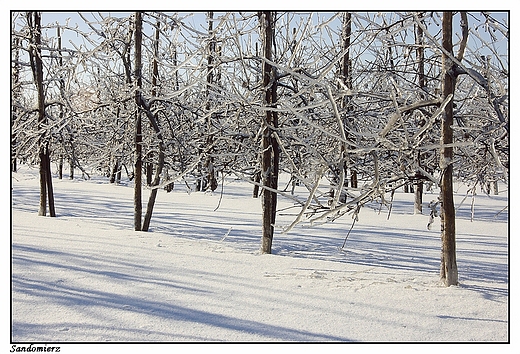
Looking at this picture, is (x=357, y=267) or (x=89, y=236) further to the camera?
(x=89, y=236)

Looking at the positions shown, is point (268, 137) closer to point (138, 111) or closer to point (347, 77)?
point (347, 77)

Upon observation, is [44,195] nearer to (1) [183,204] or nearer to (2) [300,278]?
(1) [183,204]

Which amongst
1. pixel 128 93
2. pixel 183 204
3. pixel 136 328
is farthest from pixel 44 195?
pixel 136 328

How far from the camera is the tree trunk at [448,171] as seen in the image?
17.9 ft

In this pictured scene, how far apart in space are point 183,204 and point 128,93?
6.57m

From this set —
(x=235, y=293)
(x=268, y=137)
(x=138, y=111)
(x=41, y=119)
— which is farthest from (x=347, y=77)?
(x=41, y=119)

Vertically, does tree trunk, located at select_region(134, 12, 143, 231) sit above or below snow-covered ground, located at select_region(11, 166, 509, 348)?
above

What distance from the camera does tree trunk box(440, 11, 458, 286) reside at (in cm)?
544

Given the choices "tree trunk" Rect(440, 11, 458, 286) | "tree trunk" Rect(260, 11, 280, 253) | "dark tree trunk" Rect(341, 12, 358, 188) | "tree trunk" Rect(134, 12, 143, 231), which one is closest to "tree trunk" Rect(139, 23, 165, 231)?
"tree trunk" Rect(134, 12, 143, 231)

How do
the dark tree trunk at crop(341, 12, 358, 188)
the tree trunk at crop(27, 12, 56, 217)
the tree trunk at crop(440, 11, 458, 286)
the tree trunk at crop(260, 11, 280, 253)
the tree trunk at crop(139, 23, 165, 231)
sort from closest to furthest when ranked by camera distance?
the dark tree trunk at crop(341, 12, 358, 188)
the tree trunk at crop(440, 11, 458, 286)
the tree trunk at crop(260, 11, 280, 253)
the tree trunk at crop(139, 23, 165, 231)
the tree trunk at crop(27, 12, 56, 217)

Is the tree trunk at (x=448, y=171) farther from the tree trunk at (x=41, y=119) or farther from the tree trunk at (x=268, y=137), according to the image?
the tree trunk at (x=41, y=119)

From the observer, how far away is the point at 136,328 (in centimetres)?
393

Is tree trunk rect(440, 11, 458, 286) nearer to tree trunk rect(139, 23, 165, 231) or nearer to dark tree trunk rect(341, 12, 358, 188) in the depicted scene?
dark tree trunk rect(341, 12, 358, 188)

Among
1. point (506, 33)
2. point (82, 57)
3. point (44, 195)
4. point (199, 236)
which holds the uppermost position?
point (82, 57)
